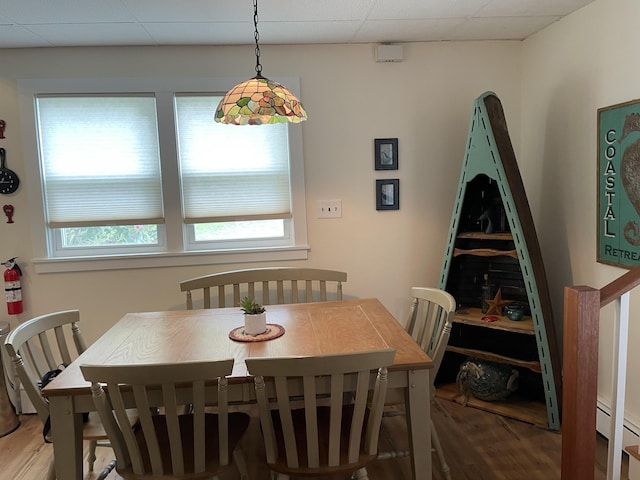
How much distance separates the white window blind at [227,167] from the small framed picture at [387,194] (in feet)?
1.95

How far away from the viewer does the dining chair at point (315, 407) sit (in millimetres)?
1499

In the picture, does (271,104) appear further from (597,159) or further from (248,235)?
(597,159)

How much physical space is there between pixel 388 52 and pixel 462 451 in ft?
7.80

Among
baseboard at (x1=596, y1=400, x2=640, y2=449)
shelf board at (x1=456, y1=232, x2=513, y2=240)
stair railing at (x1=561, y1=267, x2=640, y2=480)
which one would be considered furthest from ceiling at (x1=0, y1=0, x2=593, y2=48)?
baseboard at (x1=596, y1=400, x2=640, y2=449)

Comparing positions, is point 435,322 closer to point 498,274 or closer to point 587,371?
point 587,371

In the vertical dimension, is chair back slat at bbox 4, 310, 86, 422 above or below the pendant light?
below


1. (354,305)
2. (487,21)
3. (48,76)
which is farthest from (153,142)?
(487,21)

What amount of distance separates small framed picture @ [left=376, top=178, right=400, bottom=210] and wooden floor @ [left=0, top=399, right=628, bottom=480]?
131 cm

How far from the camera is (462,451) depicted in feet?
8.08

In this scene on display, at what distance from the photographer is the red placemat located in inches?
80.5

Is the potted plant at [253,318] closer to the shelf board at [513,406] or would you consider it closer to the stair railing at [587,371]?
the stair railing at [587,371]

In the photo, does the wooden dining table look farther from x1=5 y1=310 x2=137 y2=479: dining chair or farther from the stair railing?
the stair railing

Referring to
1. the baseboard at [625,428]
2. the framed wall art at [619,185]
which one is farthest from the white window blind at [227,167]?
the baseboard at [625,428]

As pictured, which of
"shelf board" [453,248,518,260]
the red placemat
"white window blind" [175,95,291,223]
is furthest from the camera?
"white window blind" [175,95,291,223]
